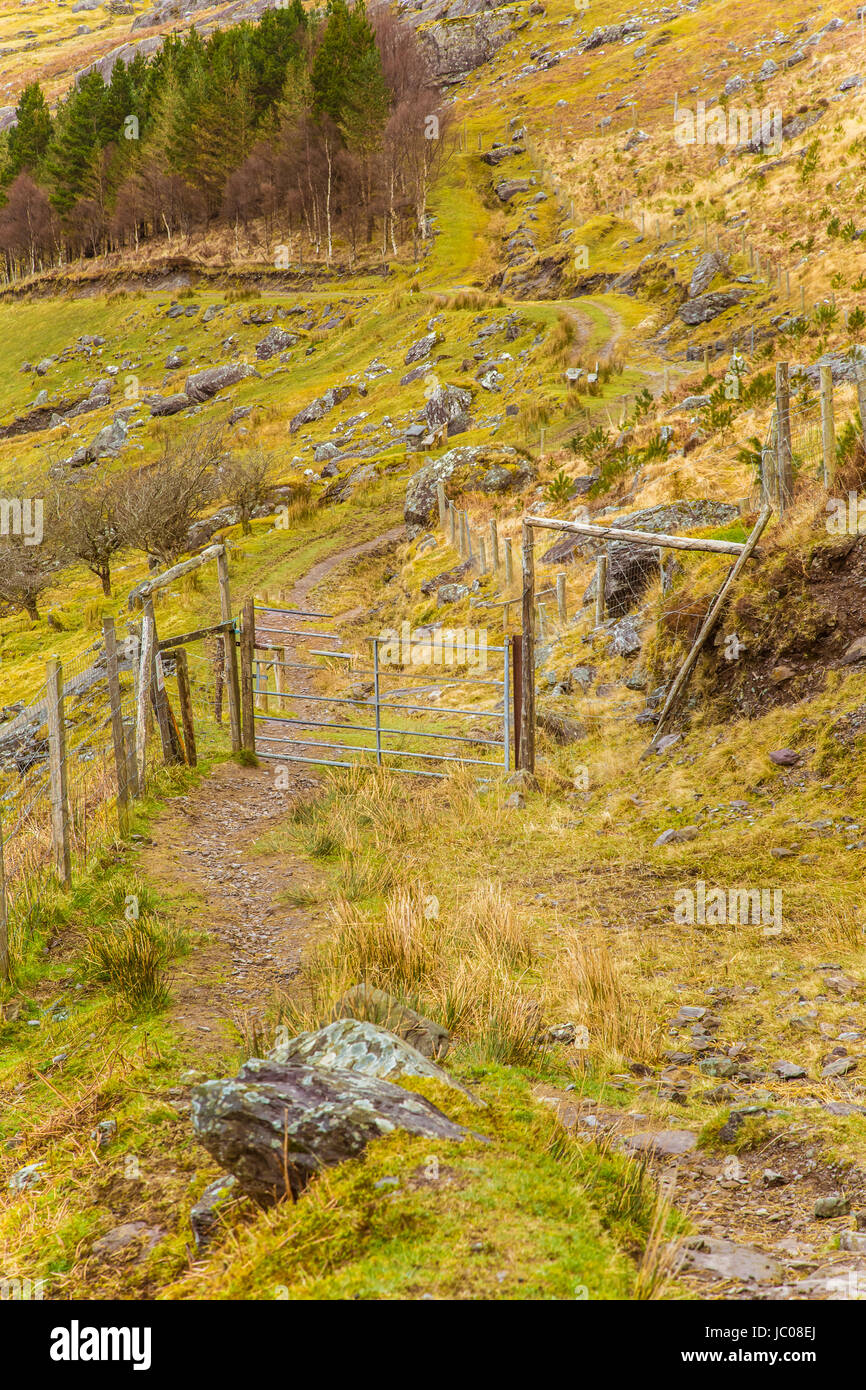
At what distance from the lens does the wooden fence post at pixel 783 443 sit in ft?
35.6

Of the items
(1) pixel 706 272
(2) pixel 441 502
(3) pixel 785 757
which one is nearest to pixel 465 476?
(2) pixel 441 502

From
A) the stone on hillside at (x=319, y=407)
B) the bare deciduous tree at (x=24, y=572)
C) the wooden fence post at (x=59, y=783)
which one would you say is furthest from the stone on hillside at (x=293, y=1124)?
the stone on hillside at (x=319, y=407)

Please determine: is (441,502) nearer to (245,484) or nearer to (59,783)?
(245,484)

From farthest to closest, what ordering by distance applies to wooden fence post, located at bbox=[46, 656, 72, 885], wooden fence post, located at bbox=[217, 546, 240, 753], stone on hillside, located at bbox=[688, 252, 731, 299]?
stone on hillside, located at bbox=[688, 252, 731, 299] → wooden fence post, located at bbox=[217, 546, 240, 753] → wooden fence post, located at bbox=[46, 656, 72, 885]

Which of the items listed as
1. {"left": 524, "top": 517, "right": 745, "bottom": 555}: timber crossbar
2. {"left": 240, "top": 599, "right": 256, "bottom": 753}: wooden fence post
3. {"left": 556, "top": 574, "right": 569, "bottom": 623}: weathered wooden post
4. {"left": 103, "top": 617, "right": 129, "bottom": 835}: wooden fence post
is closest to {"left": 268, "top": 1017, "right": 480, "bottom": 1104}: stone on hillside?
{"left": 103, "top": 617, "right": 129, "bottom": 835}: wooden fence post

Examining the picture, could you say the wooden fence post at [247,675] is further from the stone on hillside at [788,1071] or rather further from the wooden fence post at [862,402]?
the stone on hillside at [788,1071]

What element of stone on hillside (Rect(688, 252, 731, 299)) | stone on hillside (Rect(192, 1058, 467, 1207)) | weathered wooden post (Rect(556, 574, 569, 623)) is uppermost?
stone on hillside (Rect(688, 252, 731, 299))

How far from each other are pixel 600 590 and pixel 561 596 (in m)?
1.36

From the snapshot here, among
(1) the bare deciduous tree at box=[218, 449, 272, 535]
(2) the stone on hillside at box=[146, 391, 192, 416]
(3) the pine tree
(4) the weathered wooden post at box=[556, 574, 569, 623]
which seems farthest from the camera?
(3) the pine tree

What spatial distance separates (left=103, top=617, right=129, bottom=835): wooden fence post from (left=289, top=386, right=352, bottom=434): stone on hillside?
102 feet

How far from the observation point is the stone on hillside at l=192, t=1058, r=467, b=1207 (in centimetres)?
376

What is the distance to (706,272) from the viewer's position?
35125mm

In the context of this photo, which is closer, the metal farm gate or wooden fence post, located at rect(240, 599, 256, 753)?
the metal farm gate

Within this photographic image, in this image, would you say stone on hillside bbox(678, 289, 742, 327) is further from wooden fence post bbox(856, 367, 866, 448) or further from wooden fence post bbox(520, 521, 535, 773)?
wooden fence post bbox(520, 521, 535, 773)
